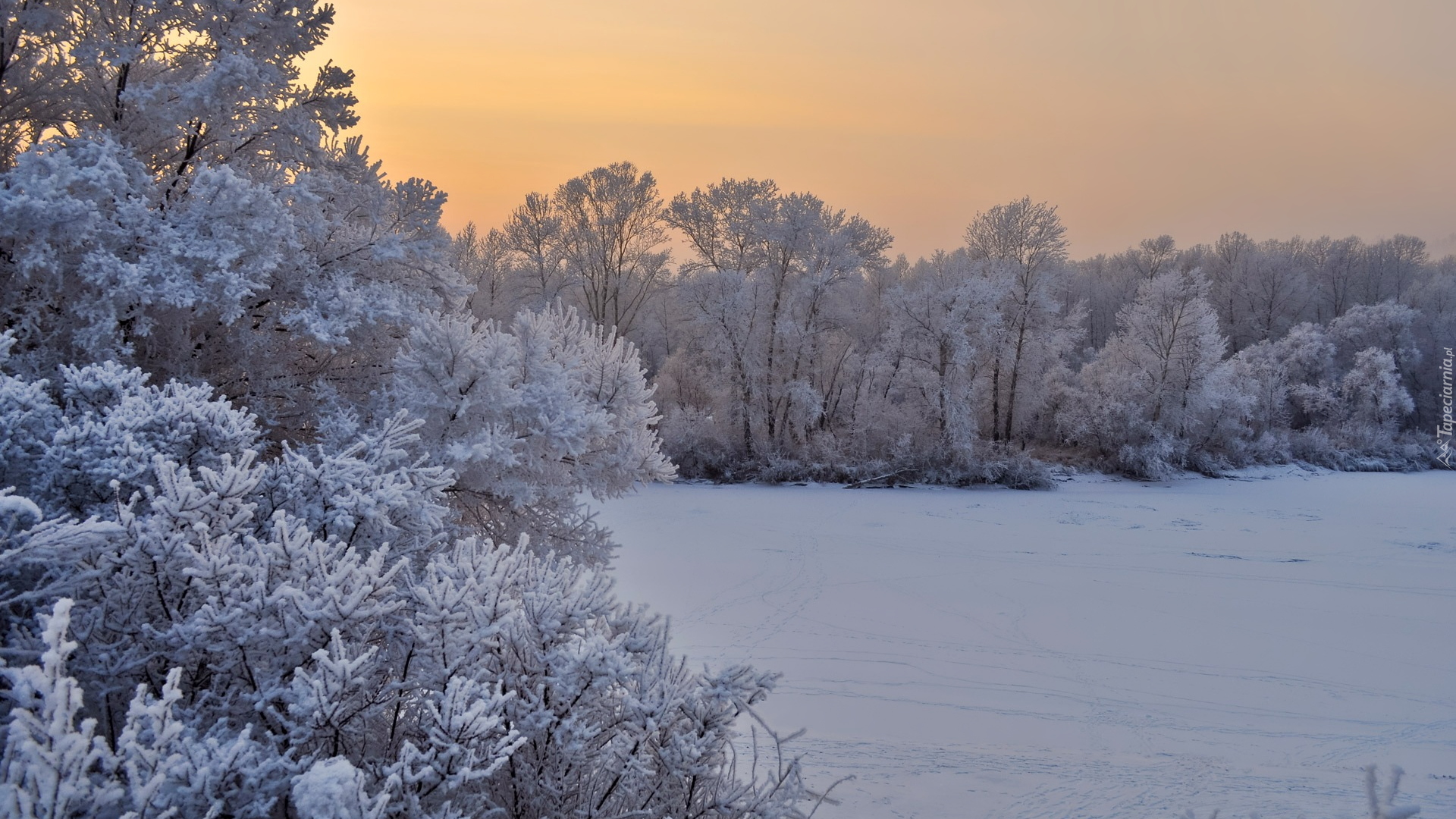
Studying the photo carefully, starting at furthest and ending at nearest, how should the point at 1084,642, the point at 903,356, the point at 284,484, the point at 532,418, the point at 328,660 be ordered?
1. the point at 903,356
2. the point at 1084,642
3. the point at 532,418
4. the point at 284,484
5. the point at 328,660

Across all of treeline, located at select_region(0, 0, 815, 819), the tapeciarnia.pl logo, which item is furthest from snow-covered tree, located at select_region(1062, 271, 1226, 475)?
treeline, located at select_region(0, 0, 815, 819)

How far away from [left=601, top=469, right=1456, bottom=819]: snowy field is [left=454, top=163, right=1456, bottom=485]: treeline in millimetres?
4458

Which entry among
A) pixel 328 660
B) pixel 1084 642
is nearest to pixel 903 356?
pixel 1084 642

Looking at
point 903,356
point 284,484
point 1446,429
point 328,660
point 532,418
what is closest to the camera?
point 328,660

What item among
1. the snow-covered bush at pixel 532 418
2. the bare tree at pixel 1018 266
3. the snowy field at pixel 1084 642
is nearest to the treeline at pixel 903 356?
the bare tree at pixel 1018 266

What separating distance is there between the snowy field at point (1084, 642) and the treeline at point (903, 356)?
4458 millimetres

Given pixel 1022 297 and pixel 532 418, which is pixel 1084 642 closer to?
pixel 532 418

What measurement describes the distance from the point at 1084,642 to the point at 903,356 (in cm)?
1511

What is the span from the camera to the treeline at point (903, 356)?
23125mm

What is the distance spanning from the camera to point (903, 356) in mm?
24375

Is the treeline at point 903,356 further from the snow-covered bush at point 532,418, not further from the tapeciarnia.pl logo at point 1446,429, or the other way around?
the snow-covered bush at point 532,418

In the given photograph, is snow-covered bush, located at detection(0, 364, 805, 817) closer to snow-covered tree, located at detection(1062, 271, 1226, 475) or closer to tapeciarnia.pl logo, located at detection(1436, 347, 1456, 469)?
snow-covered tree, located at detection(1062, 271, 1226, 475)

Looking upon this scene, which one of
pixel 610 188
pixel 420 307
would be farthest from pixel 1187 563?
pixel 610 188

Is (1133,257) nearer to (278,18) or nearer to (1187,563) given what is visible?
(1187,563)
